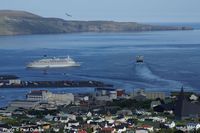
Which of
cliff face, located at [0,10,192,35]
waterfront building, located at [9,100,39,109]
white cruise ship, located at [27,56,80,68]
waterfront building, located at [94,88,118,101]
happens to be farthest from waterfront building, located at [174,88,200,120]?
cliff face, located at [0,10,192,35]

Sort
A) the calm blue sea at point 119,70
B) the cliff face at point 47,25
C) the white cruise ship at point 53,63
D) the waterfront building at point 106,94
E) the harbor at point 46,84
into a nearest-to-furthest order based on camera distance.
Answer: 1. the waterfront building at point 106,94
2. the calm blue sea at point 119,70
3. the harbor at point 46,84
4. the white cruise ship at point 53,63
5. the cliff face at point 47,25

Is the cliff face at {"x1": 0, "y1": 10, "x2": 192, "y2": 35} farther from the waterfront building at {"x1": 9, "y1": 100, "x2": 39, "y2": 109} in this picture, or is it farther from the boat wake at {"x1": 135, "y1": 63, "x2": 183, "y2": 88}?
the waterfront building at {"x1": 9, "y1": 100, "x2": 39, "y2": 109}

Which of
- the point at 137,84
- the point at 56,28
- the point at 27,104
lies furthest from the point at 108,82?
the point at 56,28

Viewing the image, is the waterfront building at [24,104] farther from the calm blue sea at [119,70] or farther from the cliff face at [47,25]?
the cliff face at [47,25]

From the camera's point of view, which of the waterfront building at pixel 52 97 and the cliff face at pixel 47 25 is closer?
the waterfront building at pixel 52 97

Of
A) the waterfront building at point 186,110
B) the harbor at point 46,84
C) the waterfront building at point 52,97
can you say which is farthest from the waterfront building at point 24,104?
the harbor at point 46,84

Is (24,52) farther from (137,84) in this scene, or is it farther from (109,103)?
(109,103)
